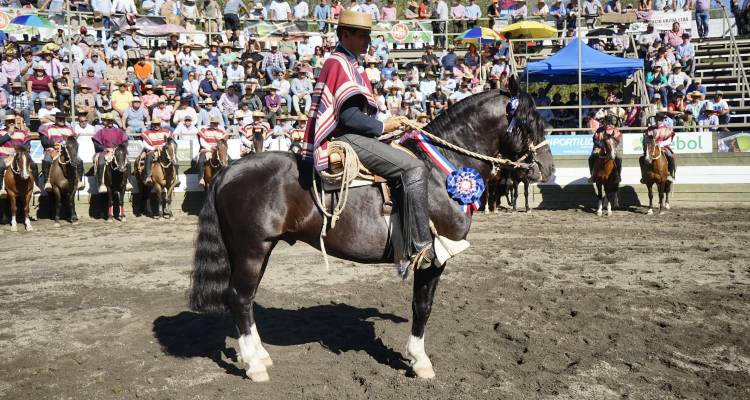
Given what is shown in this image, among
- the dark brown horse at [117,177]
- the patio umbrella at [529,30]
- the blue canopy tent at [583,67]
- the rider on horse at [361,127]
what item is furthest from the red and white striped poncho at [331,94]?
the patio umbrella at [529,30]

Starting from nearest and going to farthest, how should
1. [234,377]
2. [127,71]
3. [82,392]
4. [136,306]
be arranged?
[82,392] → [234,377] → [136,306] → [127,71]

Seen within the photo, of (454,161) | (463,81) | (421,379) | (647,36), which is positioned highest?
(647,36)

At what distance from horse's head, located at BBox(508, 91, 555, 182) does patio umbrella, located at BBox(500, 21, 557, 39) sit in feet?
62.7

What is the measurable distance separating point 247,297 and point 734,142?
1556cm

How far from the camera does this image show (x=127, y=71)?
2159cm

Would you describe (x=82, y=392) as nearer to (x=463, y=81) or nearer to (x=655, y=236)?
(x=655, y=236)

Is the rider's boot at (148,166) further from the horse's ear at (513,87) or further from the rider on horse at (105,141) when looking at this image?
the horse's ear at (513,87)

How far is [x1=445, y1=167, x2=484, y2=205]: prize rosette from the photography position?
5758 millimetres

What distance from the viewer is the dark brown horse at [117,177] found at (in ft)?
53.9

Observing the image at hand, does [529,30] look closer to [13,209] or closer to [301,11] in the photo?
[301,11]

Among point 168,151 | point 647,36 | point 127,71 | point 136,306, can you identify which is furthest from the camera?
point 647,36

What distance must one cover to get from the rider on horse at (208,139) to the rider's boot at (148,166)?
115cm

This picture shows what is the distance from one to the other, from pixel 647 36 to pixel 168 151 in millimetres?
17369

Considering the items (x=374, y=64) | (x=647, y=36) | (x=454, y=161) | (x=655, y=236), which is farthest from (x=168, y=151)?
(x=647, y=36)
